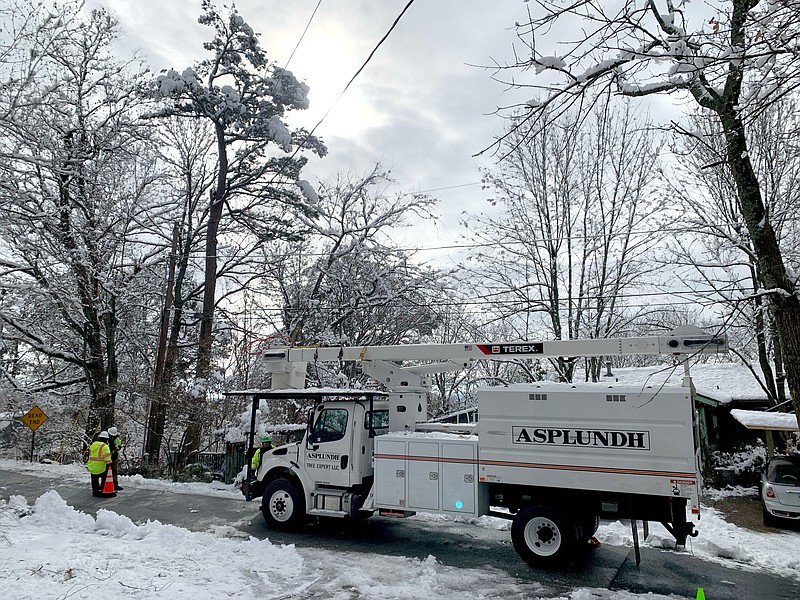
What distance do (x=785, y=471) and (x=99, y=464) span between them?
→ 52.1ft

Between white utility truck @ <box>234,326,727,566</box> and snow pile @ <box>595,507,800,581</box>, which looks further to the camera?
snow pile @ <box>595,507,800,581</box>

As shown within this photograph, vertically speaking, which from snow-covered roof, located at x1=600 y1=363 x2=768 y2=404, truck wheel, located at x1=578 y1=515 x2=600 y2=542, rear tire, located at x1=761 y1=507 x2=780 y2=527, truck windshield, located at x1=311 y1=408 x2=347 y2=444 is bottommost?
rear tire, located at x1=761 y1=507 x2=780 y2=527

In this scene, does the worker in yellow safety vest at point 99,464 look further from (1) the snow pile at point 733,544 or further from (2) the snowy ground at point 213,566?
(1) the snow pile at point 733,544

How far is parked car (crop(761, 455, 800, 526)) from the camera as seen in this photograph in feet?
40.9

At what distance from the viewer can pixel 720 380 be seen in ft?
80.2

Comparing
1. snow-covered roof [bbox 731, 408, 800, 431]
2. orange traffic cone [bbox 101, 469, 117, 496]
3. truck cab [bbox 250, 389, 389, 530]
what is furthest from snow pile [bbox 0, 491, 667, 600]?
snow-covered roof [bbox 731, 408, 800, 431]

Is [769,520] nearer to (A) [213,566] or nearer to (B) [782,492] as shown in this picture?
(B) [782,492]

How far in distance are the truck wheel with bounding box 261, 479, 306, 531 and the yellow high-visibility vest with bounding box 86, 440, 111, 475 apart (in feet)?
17.9

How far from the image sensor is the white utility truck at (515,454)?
27.9ft

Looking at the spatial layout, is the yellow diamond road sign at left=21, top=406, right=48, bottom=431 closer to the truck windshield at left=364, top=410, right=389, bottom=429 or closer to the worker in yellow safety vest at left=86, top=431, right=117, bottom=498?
the worker in yellow safety vest at left=86, top=431, right=117, bottom=498

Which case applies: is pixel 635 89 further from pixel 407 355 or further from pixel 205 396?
pixel 205 396

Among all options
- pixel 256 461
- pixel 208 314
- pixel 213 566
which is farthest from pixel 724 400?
pixel 213 566

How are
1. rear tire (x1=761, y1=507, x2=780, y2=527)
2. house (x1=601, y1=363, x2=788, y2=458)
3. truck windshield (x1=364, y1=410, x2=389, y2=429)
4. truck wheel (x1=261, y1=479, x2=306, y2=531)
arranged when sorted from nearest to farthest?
truck wheel (x1=261, y1=479, x2=306, y2=531) → truck windshield (x1=364, y1=410, x2=389, y2=429) → rear tire (x1=761, y1=507, x2=780, y2=527) → house (x1=601, y1=363, x2=788, y2=458)

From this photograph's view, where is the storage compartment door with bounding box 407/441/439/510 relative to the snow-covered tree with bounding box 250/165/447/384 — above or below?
below
